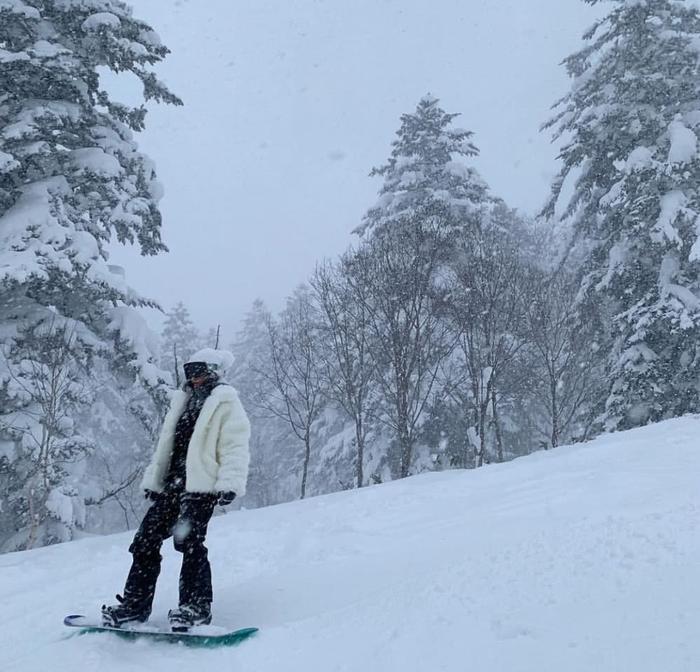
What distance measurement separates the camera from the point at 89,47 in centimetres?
1083

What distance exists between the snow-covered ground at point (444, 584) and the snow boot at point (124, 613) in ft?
0.48

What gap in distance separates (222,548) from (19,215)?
6449 mm

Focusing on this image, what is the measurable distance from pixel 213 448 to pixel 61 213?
24.0ft

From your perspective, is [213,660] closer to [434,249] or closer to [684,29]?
[434,249]

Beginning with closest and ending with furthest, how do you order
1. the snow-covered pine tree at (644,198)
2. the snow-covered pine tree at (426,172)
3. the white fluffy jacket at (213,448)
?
the white fluffy jacket at (213,448), the snow-covered pine tree at (644,198), the snow-covered pine tree at (426,172)

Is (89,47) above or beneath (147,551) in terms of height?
above

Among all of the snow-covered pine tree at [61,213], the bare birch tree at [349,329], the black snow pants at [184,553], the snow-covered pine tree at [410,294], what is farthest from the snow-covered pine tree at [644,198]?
the black snow pants at [184,553]

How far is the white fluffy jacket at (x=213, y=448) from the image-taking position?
13.3 ft

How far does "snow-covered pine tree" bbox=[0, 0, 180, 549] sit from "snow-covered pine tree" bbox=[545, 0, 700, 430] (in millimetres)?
9838

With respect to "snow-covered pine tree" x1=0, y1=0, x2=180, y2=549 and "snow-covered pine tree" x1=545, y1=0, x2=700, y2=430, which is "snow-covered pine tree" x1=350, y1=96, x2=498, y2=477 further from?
"snow-covered pine tree" x1=0, y1=0, x2=180, y2=549

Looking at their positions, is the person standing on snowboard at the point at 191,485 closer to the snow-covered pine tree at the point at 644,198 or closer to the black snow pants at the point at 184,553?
the black snow pants at the point at 184,553

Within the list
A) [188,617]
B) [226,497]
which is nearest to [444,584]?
[226,497]

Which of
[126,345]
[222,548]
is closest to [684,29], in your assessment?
[126,345]

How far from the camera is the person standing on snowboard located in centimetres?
396
